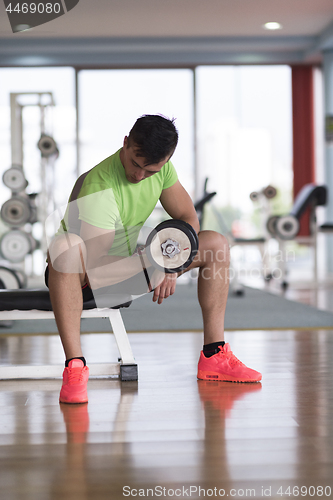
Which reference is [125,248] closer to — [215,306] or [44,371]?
[215,306]

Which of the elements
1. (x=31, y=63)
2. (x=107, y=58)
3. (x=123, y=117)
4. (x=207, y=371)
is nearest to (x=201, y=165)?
(x=123, y=117)

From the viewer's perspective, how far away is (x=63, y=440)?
1.16 meters

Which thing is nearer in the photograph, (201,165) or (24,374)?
(24,374)

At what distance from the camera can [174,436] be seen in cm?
117

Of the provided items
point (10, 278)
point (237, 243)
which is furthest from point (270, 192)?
point (10, 278)

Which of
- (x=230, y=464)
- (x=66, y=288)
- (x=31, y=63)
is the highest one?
(x=31, y=63)

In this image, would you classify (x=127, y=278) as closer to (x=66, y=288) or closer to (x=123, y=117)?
(x=66, y=288)

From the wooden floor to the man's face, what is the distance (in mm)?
591

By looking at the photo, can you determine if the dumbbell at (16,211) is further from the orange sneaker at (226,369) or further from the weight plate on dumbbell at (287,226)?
the orange sneaker at (226,369)

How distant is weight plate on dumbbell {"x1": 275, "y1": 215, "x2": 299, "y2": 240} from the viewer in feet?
14.6

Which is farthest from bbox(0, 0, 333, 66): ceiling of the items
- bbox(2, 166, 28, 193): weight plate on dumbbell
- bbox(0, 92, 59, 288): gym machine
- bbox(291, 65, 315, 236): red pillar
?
bbox(2, 166, 28, 193): weight plate on dumbbell

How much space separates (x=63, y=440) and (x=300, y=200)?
381 centimetres

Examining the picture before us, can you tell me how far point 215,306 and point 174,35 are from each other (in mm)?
4553

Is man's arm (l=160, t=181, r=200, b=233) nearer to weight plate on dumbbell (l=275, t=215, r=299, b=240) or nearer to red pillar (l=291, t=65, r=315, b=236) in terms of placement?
weight plate on dumbbell (l=275, t=215, r=299, b=240)
